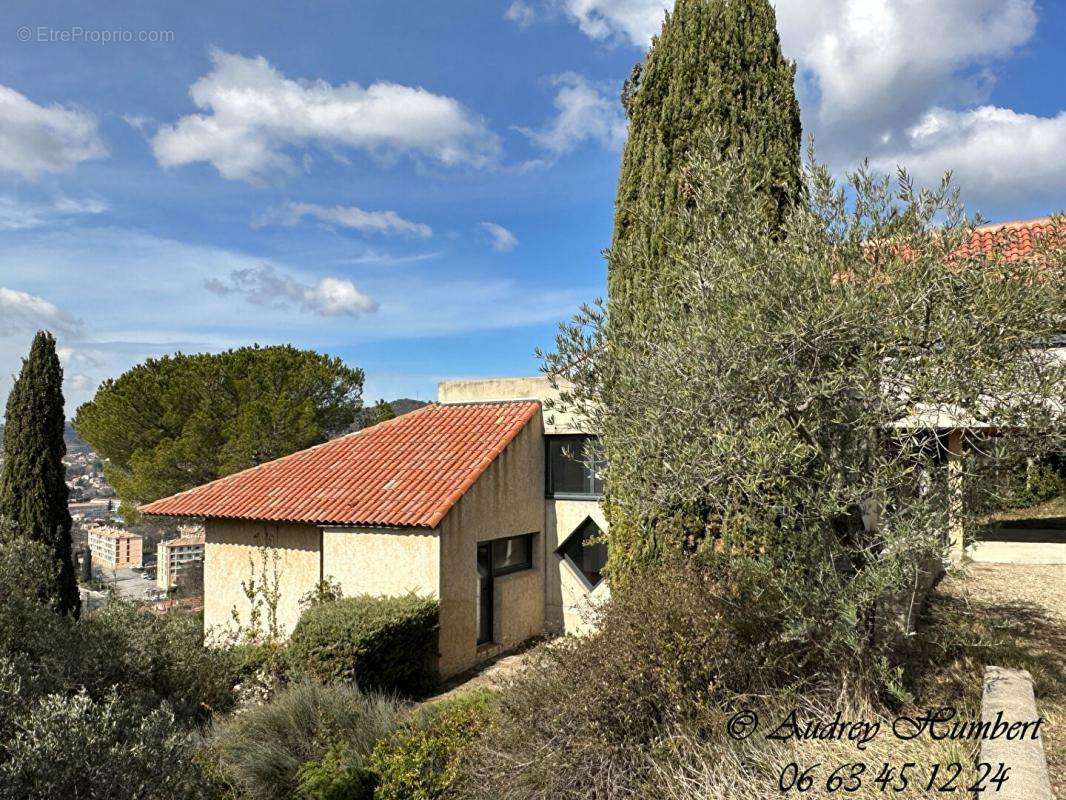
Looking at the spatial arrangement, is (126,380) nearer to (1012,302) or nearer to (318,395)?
(318,395)

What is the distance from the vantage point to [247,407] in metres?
25.7

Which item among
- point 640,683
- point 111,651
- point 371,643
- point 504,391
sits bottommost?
point 371,643

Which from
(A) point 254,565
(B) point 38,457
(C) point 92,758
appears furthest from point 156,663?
(B) point 38,457

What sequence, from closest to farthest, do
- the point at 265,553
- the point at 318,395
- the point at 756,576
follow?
the point at 756,576 → the point at 265,553 → the point at 318,395

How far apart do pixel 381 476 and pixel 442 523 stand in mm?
2376

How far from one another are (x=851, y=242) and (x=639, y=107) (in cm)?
622

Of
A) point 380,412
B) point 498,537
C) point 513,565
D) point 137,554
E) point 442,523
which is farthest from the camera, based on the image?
point 137,554

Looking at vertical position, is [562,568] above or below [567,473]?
below

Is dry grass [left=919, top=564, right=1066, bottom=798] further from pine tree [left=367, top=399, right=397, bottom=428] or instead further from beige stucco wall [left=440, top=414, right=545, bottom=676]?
pine tree [left=367, top=399, right=397, bottom=428]

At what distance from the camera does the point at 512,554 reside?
14156mm

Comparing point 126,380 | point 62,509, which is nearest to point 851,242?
point 62,509

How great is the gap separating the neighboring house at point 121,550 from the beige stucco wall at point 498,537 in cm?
4614

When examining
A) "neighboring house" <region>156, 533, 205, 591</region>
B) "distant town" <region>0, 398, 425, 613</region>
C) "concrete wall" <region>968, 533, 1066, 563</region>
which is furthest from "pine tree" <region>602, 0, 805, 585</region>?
"neighboring house" <region>156, 533, 205, 591</region>

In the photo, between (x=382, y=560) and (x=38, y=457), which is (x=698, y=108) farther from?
(x=38, y=457)
